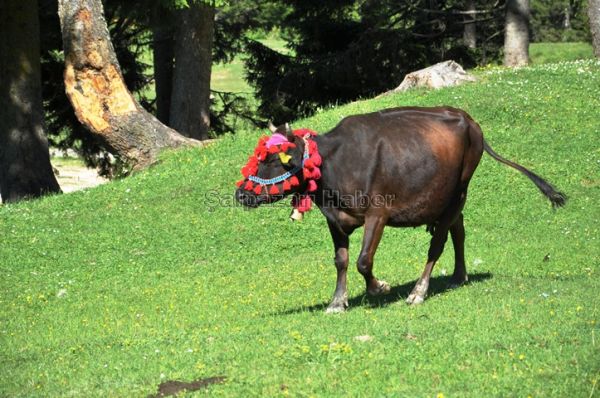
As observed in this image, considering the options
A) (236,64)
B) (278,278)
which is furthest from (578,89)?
(236,64)

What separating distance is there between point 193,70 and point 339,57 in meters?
8.26

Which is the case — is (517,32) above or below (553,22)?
above

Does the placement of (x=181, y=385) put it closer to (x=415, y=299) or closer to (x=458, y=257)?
(x=415, y=299)

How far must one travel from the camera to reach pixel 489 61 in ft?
122

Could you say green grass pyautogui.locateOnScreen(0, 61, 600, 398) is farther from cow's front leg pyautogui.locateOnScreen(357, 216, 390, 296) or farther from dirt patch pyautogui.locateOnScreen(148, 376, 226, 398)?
cow's front leg pyautogui.locateOnScreen(357, 216, 390, 296)

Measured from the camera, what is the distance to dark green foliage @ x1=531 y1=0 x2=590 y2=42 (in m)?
66.8

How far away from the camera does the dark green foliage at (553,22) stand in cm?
6675

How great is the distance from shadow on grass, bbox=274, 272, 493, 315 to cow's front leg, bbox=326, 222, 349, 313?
0.35 metres

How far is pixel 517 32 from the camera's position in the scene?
96.8 feet

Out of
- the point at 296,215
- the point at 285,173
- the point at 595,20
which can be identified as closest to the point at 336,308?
the point at 296,215

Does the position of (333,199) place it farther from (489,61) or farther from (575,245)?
(489,61)

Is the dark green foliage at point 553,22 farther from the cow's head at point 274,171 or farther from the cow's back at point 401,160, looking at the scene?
the cow's head at point 274,171

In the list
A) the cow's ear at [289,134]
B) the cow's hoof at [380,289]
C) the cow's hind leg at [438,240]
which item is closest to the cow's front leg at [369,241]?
the cow's hoof at [380,289]

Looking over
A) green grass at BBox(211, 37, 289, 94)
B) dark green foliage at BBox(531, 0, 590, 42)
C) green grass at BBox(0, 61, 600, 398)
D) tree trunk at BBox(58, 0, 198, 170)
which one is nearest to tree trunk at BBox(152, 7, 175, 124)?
tree trunk at BBox(58, 0, 198, 170)
